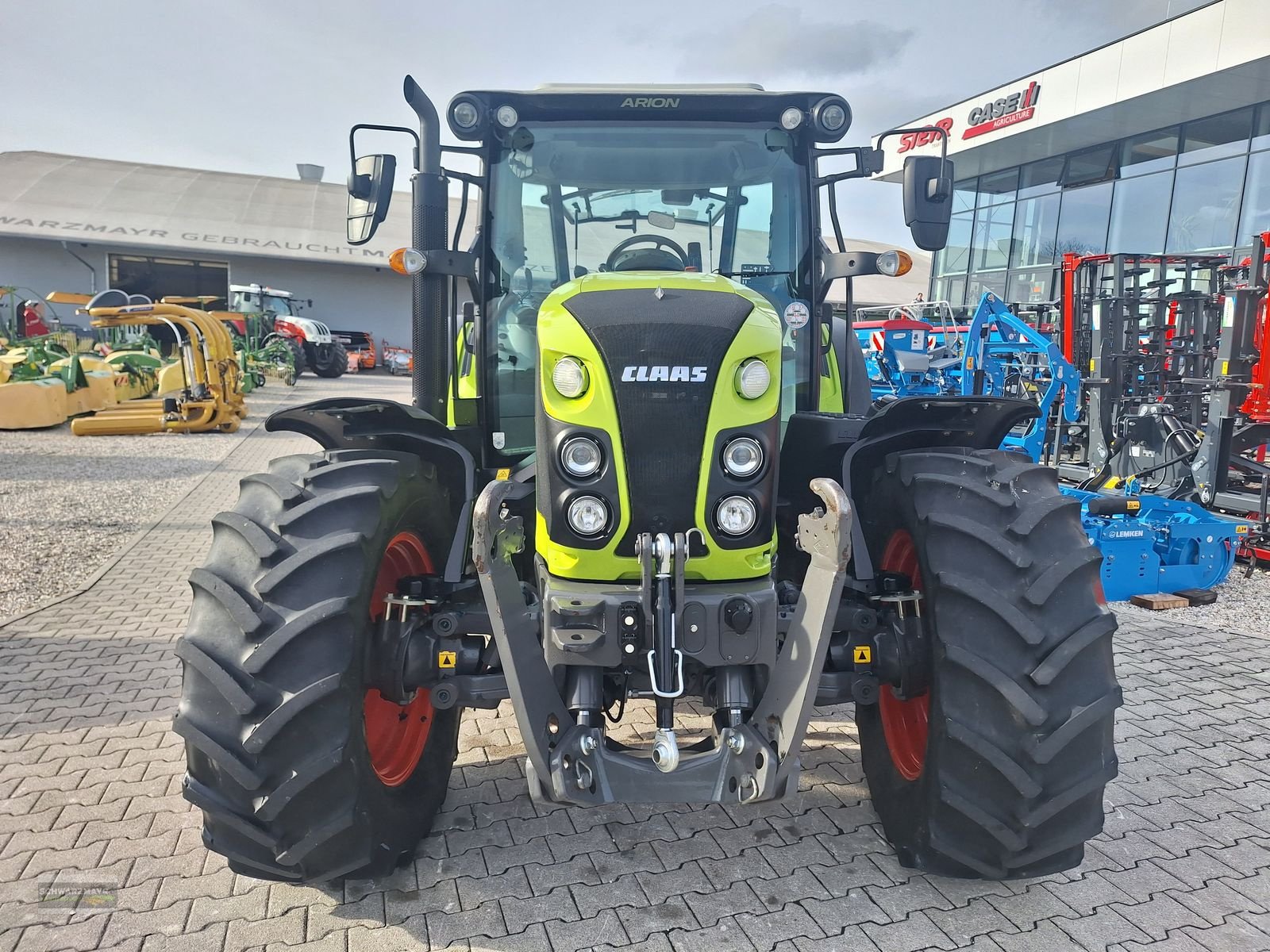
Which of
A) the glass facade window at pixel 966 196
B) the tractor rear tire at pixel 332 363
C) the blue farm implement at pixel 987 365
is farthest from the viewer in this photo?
the tractor rear tire at pixel 332 363

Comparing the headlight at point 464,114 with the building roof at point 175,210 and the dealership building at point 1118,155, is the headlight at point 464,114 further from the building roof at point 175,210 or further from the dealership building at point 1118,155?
the building roof at point 175,210

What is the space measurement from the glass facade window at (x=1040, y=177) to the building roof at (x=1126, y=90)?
21 cm

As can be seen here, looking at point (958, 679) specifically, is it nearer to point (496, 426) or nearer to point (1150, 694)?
point (496, 426)

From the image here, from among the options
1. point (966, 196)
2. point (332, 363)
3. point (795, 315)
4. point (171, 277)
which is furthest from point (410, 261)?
point (171, 277)

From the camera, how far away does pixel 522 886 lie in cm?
271

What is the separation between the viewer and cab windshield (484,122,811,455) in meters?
3.48

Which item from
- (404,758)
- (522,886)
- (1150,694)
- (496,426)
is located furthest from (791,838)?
(1150,694)

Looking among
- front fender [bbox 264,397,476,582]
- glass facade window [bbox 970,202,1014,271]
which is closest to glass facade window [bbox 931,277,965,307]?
glass facade window [bbox 970,202,1014,271]

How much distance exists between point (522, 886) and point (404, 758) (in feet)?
1.90

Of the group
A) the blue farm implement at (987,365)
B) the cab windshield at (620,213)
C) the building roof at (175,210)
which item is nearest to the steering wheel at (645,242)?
the cab windshield at (620,213)

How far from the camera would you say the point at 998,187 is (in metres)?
20.4

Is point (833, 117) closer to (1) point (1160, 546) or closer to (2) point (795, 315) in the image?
(2) point (795, 315)

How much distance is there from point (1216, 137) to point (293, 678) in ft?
60.1

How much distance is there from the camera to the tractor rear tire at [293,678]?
228 centimetres
